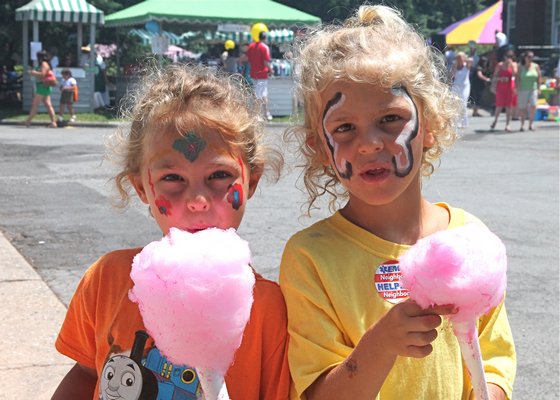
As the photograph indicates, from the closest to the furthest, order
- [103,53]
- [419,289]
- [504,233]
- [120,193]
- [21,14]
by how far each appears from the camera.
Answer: [419,289] → [120,193] → [504,233] → [21,14] → [103,53]

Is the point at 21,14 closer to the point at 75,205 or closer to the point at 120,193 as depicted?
the point at 75,205

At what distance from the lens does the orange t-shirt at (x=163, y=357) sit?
83.0 inches

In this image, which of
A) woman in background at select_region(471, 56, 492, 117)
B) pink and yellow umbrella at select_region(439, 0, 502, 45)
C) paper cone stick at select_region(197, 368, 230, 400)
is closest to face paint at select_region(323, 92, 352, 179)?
paper cone stick at select_region(197, 368, 230, 400)

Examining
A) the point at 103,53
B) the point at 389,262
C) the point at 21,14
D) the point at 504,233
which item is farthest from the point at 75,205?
the point at 103,53

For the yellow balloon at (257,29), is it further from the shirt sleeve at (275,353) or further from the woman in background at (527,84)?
the shirt sleeve at (275,353)

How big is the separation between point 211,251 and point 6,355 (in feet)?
9.65

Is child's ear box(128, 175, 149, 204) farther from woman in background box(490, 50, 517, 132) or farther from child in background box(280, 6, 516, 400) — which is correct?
woman in background box(490, 50, 517, 132)

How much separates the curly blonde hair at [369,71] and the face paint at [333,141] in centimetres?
4

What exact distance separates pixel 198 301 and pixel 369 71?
79 centimetres

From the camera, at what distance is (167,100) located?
7.51 ft

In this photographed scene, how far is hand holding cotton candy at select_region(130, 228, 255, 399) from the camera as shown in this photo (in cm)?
170

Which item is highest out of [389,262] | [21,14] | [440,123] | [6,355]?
[21,14]

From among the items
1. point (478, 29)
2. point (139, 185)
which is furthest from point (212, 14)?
point (139, 185)

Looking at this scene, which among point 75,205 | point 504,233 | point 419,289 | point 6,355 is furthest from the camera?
point 75,205
